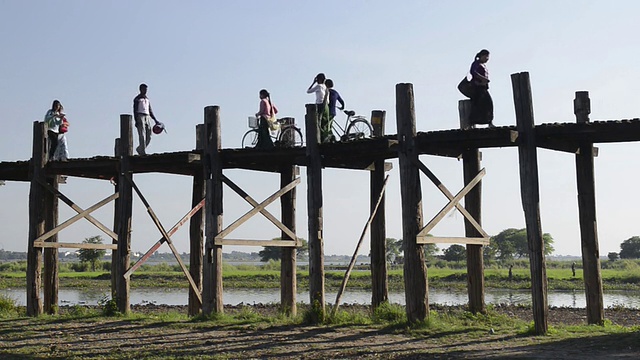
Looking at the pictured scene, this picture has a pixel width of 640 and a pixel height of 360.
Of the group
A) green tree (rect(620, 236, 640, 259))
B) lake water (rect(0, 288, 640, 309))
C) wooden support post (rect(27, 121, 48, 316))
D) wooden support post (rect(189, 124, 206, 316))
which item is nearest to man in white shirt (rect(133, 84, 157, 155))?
wooden support post (rect(189, 124, 206, 316))

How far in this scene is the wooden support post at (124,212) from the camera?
18.4m

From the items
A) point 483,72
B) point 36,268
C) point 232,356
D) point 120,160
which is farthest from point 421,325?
point 36,268

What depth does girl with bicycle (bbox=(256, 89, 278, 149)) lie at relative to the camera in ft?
58.2

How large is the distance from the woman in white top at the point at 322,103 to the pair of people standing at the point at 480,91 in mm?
3327

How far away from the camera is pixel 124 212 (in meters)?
18.5

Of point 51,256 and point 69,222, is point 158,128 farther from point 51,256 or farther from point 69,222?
point 51,256

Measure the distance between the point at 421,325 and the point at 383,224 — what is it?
10.9ft

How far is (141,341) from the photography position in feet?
47.0

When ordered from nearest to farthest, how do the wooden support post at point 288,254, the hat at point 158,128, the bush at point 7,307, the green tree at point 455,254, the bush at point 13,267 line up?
the wooden support post at point 288,254
the hat at point 158,128
the bush at point 7,307
the bush at point 13,267
the green tree at point 455,254

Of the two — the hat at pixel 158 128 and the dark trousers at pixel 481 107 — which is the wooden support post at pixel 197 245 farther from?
the dark trousers at pixel 481 107

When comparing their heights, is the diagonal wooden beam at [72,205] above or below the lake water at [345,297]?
above

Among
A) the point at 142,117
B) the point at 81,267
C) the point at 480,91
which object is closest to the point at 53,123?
the point at 142,117

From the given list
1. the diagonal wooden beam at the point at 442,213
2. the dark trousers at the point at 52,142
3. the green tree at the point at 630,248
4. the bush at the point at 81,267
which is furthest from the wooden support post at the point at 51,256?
the green tree at the point at 630,248

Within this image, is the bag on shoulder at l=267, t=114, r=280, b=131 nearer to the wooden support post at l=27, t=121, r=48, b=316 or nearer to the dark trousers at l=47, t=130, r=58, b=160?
the dark trousers at l=47, t=130, r=58, b=160
